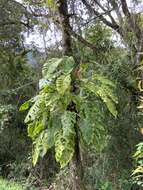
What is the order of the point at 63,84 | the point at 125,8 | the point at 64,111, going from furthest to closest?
the point at 125,8 < the point at 64,111 < the point at 63,84

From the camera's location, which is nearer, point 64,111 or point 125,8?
point 64,111

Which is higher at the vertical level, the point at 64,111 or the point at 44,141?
the point at 64,111

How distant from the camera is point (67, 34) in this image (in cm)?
628

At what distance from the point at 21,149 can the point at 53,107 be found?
546cm

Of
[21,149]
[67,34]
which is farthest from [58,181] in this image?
[21,149]

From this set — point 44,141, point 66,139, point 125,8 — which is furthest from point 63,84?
point 125,8

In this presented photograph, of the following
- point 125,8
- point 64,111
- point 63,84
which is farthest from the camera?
point 125,8

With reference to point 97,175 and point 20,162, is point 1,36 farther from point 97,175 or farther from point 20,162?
point 97,175

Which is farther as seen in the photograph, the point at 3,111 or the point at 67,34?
the point at 3,111

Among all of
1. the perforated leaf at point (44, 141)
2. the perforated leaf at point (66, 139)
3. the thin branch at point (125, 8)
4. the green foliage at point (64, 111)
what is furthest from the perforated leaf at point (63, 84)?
the thin branch at point (125, 8)

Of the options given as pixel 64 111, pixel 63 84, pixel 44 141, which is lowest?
pixel 44 141

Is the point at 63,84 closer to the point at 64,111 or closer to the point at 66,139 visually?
the point at 64,111

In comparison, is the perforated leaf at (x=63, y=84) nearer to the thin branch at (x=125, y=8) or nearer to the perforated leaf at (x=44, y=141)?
the perforated leaf at (x=44, y=141)

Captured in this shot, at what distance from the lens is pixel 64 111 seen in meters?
5.85
